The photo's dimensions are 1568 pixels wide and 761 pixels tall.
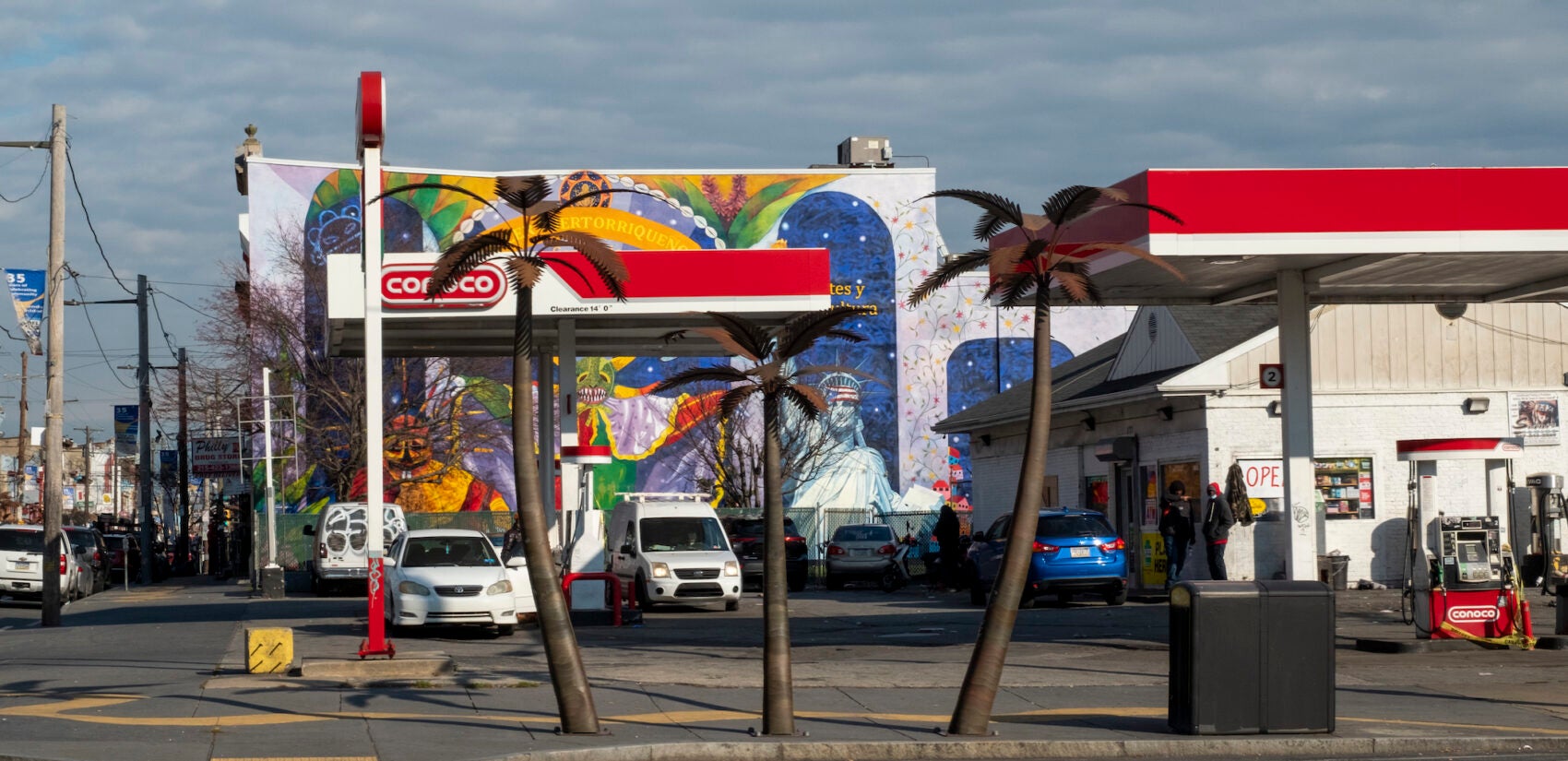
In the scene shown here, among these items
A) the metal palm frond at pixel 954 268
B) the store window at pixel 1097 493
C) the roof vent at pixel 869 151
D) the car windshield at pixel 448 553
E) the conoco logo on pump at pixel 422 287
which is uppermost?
the roof vent at pixel 869 151

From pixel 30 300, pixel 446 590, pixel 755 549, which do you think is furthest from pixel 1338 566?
pixel 30 300

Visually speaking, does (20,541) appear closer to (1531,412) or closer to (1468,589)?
(1468,589)

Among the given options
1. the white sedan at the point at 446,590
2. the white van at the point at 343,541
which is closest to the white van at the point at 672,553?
the white sedan at the point at 446,590

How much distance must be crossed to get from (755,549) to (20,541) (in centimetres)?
1493

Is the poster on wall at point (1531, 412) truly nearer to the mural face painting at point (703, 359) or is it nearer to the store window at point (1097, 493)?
the store window at point (1097, 493)

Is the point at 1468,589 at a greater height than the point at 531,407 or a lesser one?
lesser

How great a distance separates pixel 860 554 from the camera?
34625 mm

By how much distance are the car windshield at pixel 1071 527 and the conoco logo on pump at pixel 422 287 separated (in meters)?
8.77

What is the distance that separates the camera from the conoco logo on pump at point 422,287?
71.5 feet

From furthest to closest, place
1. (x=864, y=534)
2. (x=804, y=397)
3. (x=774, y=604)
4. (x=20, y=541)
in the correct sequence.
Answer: (x=864, y=534) → (x=20, y=541) → (x=804, y=397) → (x=774, y=604)

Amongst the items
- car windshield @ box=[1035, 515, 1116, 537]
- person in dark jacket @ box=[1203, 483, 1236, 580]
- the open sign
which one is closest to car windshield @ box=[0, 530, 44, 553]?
car windshield @ box=[1035, 515, 1116, 537]

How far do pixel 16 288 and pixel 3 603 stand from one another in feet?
33.1

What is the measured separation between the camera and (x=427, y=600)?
20938mm

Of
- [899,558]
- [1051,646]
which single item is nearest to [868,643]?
[1051,646]
